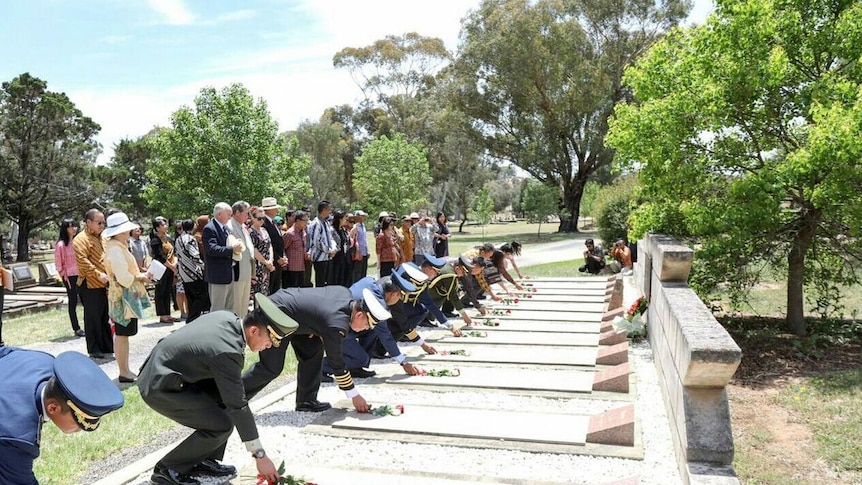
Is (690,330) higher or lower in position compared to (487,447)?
higher

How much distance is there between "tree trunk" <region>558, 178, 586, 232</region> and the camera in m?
41.0

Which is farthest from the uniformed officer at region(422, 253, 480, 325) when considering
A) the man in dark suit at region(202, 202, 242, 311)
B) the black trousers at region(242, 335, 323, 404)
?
the black trousers at region(242, 335, 323, 404)

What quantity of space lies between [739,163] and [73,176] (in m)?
37.6

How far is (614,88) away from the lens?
39969 mm

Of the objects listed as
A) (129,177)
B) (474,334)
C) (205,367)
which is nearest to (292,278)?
(474,334)

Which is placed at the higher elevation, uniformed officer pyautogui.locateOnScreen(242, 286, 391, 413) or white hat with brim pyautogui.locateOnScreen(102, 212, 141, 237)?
white hat with brim pyautogui.locateOnScreen(102, 212, 141, 237)

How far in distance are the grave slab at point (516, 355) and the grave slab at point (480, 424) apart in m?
1.98

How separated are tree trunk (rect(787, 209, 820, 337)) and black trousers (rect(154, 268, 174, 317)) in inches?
397

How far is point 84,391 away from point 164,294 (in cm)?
908

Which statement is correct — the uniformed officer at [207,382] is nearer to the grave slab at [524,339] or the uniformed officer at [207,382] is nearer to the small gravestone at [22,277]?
the grave slab at [524,339]

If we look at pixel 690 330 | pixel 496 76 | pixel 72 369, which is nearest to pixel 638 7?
pixel 496 76

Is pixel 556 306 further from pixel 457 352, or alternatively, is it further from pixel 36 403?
pixel 36 403

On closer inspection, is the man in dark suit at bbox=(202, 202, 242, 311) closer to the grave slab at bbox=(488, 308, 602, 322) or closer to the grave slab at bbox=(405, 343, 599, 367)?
the grave slab at bbox=(405, 343, 599, 367)

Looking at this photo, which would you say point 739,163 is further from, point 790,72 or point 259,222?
point 259,222
